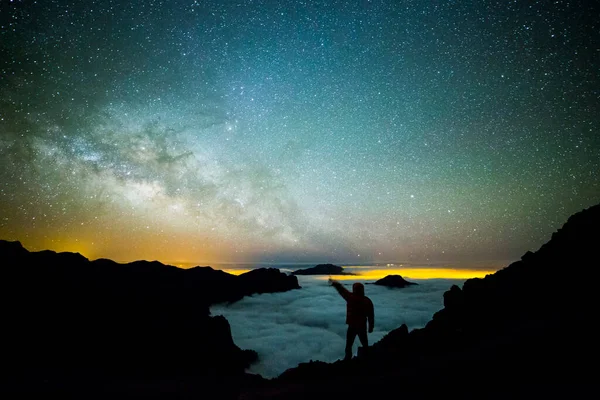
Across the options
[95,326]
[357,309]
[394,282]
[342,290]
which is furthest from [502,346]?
[394,282]

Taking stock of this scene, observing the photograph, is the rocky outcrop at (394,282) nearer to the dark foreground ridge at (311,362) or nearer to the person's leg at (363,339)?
the dark foreground ridge at (311,362)

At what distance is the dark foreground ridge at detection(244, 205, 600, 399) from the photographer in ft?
14.3

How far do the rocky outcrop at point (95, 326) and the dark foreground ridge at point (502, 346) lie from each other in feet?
15.4

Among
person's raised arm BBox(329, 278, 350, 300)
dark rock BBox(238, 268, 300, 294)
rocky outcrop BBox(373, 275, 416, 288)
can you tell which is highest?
person's raised arm BBox(329, 278, 350, 300)

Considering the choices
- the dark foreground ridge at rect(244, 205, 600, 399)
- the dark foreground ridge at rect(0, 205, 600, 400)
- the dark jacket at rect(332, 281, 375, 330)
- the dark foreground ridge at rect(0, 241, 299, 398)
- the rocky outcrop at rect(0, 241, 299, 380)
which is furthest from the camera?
the rocky outcrop at rect(0, 241, 299, 380)

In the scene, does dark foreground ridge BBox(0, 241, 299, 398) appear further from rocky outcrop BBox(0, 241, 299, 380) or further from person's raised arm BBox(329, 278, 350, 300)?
person's raised arm BBox(329, 278, 350, 300)

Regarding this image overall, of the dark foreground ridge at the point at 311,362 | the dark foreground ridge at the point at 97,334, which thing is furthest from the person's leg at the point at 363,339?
the dark foreground ridge at the point at 97,334

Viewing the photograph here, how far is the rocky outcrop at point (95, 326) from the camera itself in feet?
29.2

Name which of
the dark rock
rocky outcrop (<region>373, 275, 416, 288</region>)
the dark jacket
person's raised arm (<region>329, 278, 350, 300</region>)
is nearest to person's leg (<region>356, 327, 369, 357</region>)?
the dark jacket

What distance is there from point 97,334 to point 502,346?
1365 cm

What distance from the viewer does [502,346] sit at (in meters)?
5.68

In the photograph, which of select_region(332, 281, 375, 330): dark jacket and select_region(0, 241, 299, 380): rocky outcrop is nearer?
select_region(332, 281, 375, 330): dark jacket

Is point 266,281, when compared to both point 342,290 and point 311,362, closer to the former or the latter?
point 311,362

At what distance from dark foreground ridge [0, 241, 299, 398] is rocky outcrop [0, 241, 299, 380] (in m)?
0.03
